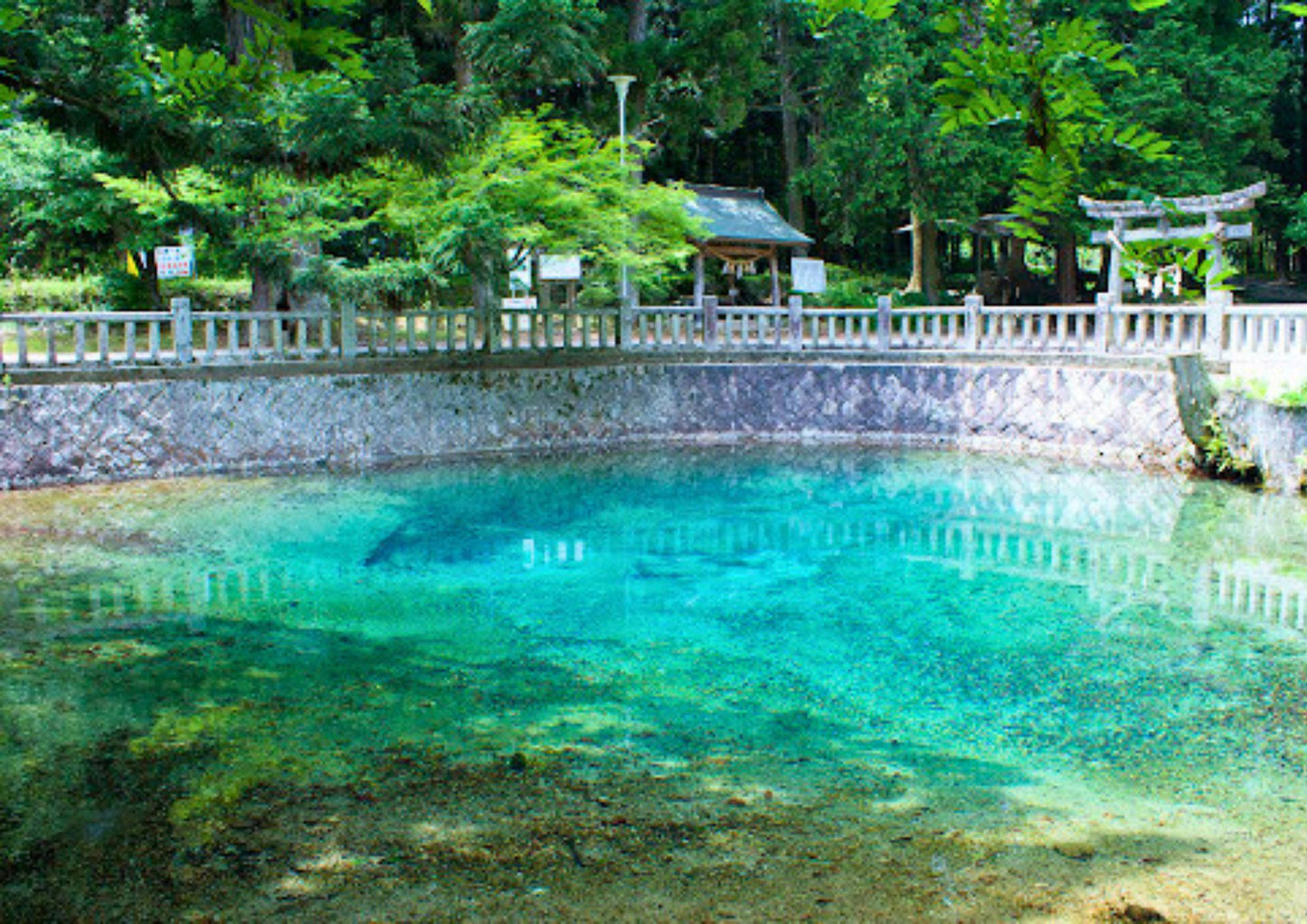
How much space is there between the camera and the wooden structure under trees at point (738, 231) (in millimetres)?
24562

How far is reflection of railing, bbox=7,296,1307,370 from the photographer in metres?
15.4

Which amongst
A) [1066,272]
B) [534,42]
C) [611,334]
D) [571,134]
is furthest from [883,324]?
[1066,272]

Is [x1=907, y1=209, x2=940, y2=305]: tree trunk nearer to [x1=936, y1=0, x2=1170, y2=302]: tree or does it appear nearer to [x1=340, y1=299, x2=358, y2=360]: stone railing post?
[x1=340, y1=299, x2=358, y2=360]: stone railing post

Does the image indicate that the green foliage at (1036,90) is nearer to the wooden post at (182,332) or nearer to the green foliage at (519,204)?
the green foliage at (519,204)

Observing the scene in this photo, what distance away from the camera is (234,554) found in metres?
11.6

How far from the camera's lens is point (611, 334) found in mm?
19438

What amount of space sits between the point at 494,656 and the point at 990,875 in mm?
4319

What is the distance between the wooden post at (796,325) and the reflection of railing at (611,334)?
0.02 m

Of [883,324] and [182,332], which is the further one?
[883,324]

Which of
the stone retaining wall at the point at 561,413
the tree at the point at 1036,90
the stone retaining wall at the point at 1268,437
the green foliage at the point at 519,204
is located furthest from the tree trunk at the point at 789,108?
the tree at the point at 1036,90

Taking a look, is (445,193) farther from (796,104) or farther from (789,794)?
(796,104)

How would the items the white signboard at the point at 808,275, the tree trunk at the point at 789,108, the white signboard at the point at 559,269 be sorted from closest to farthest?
1. the white signboard at the point at 559,269
2. the white signboard at the point at 808,275
3. the tree trunk at the point at 789,108

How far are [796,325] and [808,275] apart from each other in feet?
19.4

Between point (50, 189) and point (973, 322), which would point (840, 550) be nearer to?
point (973, 322)
